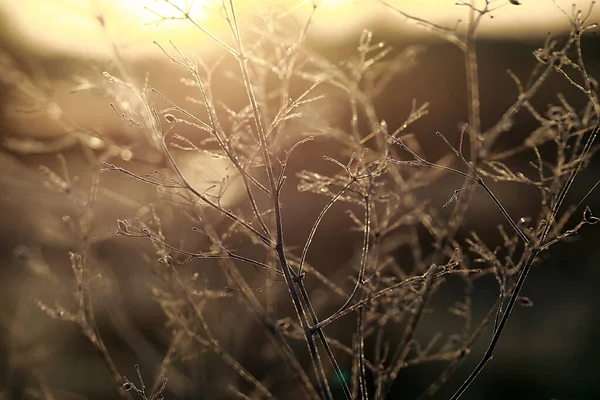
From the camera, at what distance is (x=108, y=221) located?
5.54m

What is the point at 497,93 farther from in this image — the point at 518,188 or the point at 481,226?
the point at 481,226

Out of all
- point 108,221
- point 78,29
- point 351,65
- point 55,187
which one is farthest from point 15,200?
point 351,65

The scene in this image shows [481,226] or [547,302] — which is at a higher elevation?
[481,226]

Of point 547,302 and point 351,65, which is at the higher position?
point 351,65

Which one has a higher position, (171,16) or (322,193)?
(171,16)

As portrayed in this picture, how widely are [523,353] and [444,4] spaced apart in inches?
207

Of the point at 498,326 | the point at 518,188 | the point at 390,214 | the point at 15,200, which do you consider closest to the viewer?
the point at 498,326

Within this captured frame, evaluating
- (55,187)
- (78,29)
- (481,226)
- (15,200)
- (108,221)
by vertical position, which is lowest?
(481,226)

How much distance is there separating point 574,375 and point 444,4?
5.15 m

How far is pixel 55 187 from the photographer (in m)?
2.08

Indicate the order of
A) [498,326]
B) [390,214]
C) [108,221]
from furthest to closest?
[108,221], [390,214], [498,326]

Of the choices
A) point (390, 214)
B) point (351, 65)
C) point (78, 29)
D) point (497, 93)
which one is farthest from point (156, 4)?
point (497, 93)

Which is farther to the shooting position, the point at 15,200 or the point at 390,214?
the point at 15,200

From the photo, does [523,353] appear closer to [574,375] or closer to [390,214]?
[574,375]
